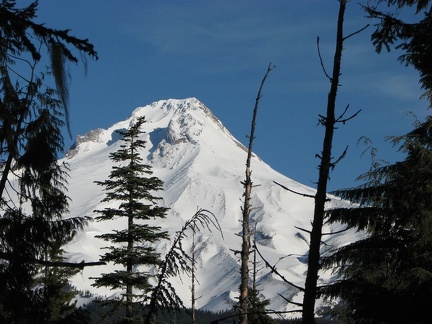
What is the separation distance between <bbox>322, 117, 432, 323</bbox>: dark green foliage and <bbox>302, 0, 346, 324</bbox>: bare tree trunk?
365cm

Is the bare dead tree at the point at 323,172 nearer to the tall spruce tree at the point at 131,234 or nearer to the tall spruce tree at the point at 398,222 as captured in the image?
the tall spruce tree at the point at 398,222

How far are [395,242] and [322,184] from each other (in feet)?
17.7

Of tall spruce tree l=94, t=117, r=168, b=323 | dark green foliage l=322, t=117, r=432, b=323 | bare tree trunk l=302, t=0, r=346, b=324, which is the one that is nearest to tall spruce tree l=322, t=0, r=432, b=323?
dark green foliage l=322, t=117, r=432, b=323

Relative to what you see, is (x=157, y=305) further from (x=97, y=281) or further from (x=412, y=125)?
(x=97, y=281)

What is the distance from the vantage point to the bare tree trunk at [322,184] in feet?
19.4

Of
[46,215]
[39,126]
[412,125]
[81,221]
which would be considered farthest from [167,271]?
[412,125]

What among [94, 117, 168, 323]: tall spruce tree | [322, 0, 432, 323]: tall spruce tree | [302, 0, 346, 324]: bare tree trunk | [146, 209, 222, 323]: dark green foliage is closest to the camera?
[146, 209, 222, 323]: dark green foliage

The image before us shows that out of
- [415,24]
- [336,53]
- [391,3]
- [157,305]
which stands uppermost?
[391,3]

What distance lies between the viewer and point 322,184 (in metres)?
6.18

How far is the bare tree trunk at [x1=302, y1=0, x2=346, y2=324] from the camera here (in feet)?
19.4

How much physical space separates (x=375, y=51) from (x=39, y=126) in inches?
266

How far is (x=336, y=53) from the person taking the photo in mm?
6371

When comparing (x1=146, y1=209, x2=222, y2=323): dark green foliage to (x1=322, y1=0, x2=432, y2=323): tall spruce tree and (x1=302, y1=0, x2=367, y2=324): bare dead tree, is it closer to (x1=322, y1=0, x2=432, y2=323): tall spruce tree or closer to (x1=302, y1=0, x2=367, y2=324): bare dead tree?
(x1=302, y1=0, x2=367, y2=324): bare dead tree

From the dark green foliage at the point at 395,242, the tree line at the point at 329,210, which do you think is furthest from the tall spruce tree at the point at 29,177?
the dark green foliage at the point at 395,242
